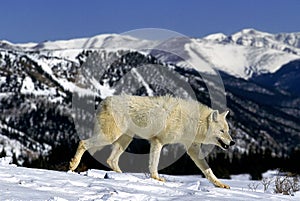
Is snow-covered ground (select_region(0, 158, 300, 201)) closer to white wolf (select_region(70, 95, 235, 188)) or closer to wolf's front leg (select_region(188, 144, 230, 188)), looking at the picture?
wolf's front leg (select_region(188, 144, 230, 188))

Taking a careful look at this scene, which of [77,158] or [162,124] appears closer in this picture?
[162,124]

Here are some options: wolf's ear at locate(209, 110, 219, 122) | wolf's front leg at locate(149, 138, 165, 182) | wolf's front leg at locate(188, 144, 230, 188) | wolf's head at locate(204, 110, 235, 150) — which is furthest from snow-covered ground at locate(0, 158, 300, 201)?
wolf's ear at locate(209, 110, 219, 122)

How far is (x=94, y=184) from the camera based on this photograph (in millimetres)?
10109

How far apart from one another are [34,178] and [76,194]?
6.19ft

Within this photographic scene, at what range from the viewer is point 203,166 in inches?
509

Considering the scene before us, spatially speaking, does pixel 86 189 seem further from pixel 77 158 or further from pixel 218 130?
pixel 218 130

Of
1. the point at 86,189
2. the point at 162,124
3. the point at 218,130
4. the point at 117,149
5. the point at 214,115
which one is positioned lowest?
the point at 86,189

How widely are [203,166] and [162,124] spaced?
1571 millimetres

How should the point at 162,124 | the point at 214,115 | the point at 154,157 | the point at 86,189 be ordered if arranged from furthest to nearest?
the point at 214,115, the point at 162,124, the point at 154,157, the point at 86,189

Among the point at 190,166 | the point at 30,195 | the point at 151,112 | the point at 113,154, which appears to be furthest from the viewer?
the point at 190,166

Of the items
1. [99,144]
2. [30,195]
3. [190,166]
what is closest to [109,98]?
[99,144]

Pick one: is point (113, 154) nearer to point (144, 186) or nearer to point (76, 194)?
point (144, 186)

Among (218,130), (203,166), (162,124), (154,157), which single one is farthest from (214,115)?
(154,157)

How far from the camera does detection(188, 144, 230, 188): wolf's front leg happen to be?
41.4ft
